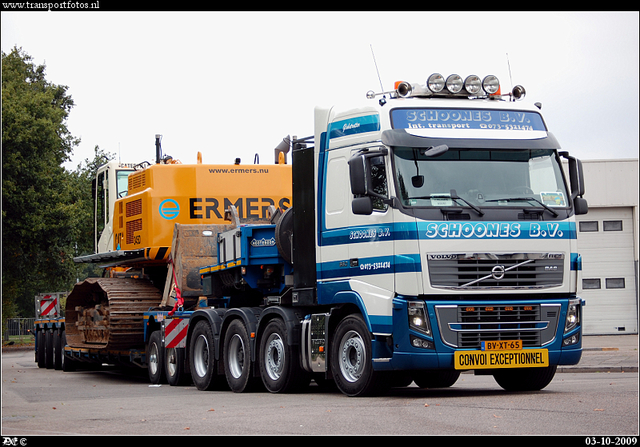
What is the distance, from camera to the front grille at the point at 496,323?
11.9 metres

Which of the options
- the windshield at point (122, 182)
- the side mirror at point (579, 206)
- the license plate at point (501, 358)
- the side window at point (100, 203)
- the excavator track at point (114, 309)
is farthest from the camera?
the side window at point (100, 203)

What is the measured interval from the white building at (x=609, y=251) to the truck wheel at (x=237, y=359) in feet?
75.8

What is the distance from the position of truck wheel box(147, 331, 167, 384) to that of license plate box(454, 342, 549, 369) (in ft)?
25.2

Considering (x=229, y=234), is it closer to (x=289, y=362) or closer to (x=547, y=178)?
(x=289, y=362)

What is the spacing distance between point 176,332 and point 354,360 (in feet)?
18.1

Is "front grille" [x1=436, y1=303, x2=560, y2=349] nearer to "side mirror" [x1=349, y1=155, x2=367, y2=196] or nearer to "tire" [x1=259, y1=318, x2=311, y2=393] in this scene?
"side mirror" [x1=349, y1=155, x2=367, y2=196]

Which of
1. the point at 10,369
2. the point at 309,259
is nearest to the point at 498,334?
the point at 309,259

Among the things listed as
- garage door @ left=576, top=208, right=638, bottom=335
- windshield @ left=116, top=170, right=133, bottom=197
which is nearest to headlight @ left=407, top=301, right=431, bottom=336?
windshield @ left=116, top=170, right=133, bottom=197

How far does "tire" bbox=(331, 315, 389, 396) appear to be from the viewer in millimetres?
12266

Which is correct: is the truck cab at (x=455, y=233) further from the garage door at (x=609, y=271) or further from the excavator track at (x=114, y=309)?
the garage door at (x=609, y=271)

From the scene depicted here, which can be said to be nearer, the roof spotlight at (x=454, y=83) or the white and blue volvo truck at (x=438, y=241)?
the white and blue volvo truck at (x=438, y=241)

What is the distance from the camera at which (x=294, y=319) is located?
45.6ft

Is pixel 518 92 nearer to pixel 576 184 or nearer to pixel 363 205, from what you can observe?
pixel 576 184
